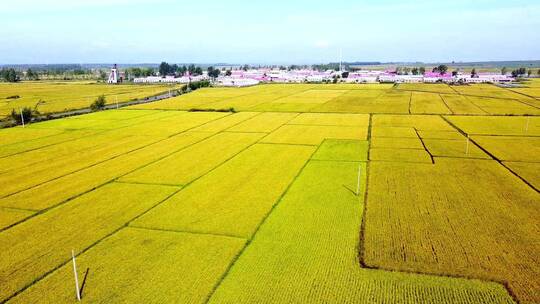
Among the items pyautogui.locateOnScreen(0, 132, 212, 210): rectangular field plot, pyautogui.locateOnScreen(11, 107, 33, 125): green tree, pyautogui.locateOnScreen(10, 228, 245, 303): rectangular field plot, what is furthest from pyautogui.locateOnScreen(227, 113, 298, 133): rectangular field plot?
pyautogui.locateOnScreen(11, 107, 33, 125): green tree

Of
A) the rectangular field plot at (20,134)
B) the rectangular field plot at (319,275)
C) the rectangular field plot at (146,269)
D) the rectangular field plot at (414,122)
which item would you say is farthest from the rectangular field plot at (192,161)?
the rectangular field plot at (20,134)

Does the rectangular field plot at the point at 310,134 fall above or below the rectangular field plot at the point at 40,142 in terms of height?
above

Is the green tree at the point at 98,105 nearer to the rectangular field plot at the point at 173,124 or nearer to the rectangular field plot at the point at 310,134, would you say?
the rectangular field plot at the point at 173,124

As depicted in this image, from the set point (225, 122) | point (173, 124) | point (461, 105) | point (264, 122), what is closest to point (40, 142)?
point (173, 124)

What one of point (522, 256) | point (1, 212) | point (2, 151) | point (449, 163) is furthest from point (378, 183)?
point (2, 151)

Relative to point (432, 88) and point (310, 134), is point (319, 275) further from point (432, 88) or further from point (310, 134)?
point (432, 88)

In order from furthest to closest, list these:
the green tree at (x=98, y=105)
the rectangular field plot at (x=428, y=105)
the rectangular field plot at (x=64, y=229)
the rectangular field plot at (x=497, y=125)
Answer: the green tree at (x=98, y=105)
the rectangular field plot at (x=428, y=105)
the rectangular field plot at (x=497, y=125)
the rectangular field plot at (x=64, y=229)

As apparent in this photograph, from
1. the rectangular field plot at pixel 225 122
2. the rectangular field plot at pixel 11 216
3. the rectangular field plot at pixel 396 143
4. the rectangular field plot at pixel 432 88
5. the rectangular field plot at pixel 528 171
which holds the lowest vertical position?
the rectangular field plot at pixel 11 216
